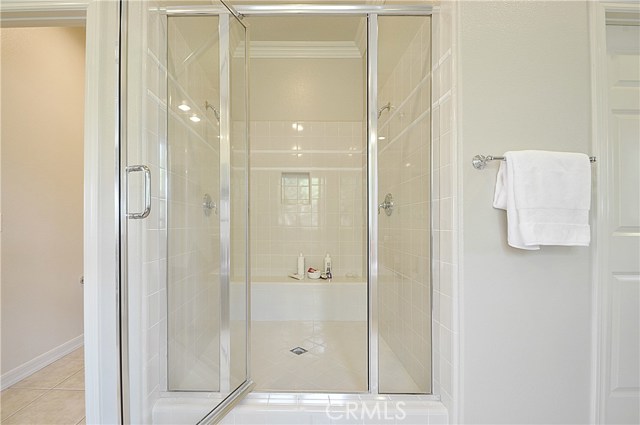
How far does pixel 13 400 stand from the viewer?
1.29 m

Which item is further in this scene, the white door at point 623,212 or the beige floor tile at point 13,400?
the white door at point 623,212

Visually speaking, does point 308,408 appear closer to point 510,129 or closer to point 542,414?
point 542,414

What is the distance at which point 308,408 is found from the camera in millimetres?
1461

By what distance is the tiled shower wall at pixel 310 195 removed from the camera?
3.40m

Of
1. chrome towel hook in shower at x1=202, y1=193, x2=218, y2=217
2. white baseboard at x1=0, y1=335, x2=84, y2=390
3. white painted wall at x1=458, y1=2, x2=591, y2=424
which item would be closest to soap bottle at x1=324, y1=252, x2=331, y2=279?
chrome towel hook in shower at x1=202, y1=193, x2=218, y2=217

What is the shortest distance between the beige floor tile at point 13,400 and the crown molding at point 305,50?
124 inches

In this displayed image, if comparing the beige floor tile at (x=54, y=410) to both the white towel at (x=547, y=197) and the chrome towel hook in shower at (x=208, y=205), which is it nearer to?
the chrome towel hook in shower at (x=208, y=205)

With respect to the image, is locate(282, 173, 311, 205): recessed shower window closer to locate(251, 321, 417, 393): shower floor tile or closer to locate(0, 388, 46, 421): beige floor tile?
locate(251, 321, 417, 393): shower floor tile

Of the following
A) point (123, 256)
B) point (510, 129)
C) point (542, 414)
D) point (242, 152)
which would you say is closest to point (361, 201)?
point (242, 152)

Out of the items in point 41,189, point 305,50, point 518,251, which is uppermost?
point 305,50

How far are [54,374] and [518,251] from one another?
86.6 inches

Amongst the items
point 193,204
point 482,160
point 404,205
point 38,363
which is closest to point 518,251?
point 482,160

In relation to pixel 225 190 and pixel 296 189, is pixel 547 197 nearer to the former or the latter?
pixel 225 190

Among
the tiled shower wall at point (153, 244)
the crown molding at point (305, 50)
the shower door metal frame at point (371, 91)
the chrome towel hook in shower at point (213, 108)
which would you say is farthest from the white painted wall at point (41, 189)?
the crown molding at point (305, 50)
